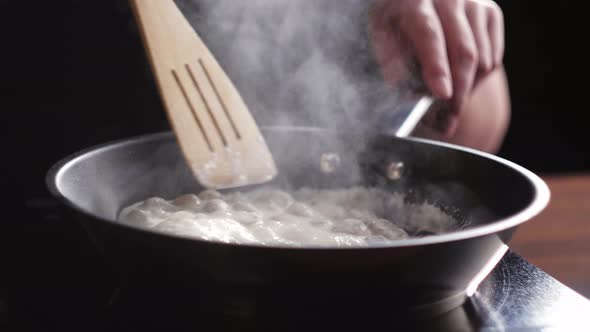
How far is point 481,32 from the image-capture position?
3.22 ft

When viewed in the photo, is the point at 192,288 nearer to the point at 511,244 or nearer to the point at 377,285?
the point at 377,285

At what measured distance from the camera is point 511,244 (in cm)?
113

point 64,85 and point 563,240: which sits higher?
point 64,85

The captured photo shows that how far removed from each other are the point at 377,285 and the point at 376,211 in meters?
0.38

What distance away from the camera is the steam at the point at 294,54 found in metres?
1.08

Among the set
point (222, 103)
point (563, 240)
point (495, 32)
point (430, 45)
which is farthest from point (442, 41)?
point (563, 240)

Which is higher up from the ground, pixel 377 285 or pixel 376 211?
pixel 377 285

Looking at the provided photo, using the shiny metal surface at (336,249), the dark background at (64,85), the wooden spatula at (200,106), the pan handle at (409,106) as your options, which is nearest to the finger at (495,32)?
the pan handle at (409,106)

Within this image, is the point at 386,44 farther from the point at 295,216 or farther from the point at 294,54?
the point at 295,216

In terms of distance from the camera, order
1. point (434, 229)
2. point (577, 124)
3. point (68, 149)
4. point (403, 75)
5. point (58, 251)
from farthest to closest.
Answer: point (577, 124) → point (68, 149) → point (403, 75) → point (434, 229) → point (58, 251)

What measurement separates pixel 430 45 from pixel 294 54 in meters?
0.32

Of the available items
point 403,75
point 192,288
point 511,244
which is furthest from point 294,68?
point 192,288

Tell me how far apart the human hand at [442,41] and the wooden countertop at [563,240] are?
0.92 ft

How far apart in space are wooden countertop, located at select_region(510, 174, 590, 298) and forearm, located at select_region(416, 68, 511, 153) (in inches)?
6.9
